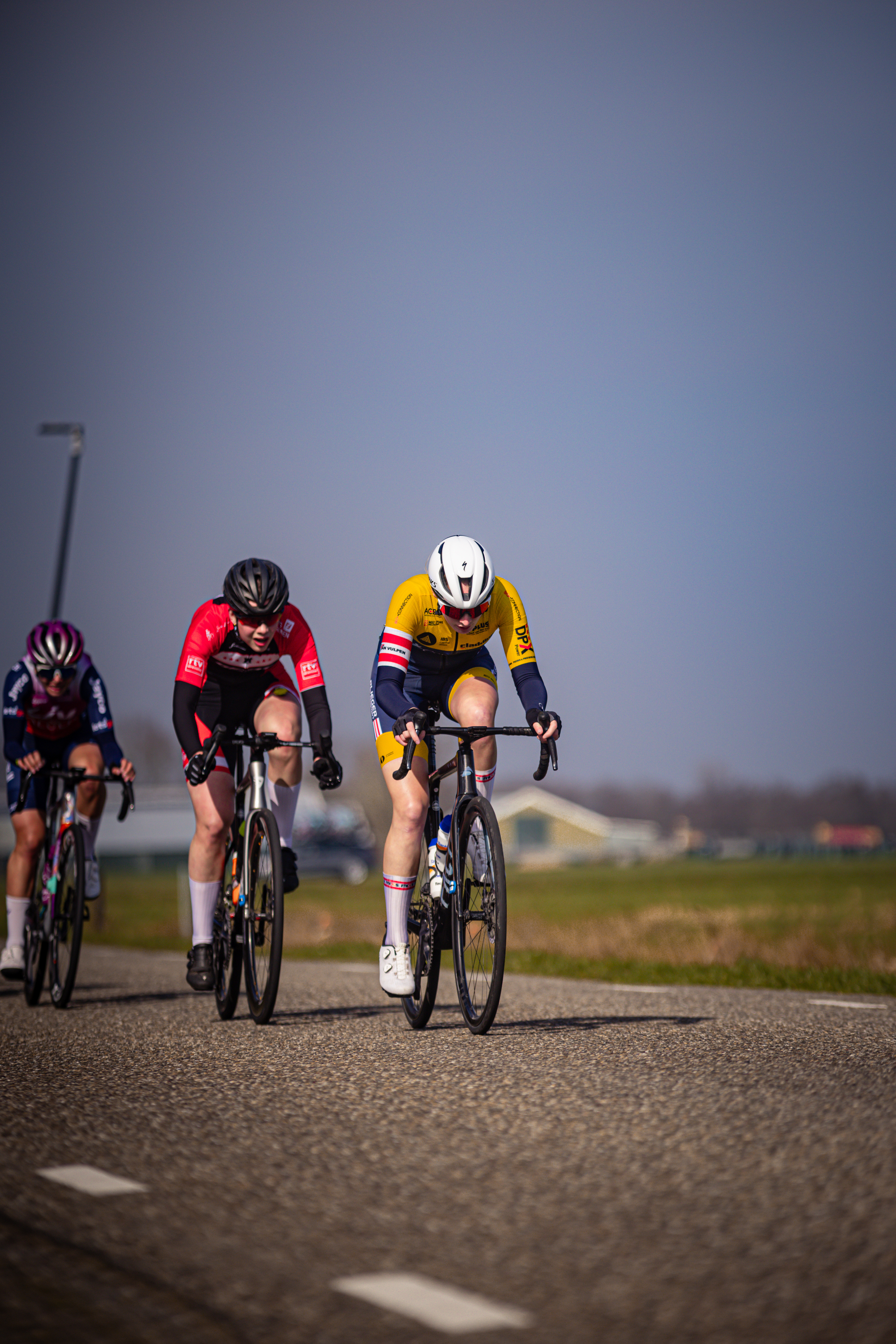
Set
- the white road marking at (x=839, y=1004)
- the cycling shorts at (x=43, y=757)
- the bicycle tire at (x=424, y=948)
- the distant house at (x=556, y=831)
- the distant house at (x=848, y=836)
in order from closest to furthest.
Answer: the bicycle tire at (x=424, y=948) → the white road marking at (x=839, y=1004) → the cycling shorts at (x=43, y=757) → the distant house at (x=556, y=831) → the distant house at (x=848, y=836)

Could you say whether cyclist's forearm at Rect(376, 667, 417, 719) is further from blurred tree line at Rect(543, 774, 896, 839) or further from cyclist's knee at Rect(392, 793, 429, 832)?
blurred tree line at Rect(543, 774, 896, 839)

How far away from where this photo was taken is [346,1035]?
266 inches

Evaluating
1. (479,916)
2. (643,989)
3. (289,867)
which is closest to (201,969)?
(289,867)

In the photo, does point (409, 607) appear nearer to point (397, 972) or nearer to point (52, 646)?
point (397, 972)

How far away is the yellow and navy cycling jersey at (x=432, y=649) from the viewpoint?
7012 millimetres

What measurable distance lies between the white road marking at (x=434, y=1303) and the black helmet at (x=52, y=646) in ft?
22.6

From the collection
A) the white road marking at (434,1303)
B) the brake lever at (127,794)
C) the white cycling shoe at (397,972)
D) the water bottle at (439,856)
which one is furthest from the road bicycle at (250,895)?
the white road marking at (434,1303)

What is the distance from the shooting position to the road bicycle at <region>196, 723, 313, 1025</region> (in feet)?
23.2

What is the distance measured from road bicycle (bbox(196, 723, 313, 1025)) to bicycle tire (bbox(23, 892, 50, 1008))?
1771 mm

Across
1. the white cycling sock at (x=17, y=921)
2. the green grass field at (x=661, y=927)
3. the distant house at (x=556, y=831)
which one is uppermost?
the white cycling sock at (x=17, y=921)

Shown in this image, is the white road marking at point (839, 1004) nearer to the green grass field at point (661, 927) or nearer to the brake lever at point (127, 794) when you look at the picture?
the green grass field at point (661, 927)

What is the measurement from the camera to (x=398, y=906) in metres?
7.13

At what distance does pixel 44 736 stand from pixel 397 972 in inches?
155

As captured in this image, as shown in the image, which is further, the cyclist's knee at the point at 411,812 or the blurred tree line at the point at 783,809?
the blurred tree line at the point at 783,809
